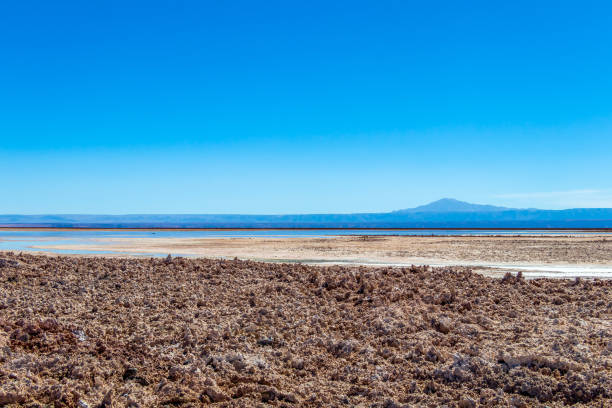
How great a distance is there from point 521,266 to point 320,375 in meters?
15.8

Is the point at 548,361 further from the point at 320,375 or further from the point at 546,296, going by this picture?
the point at 546,296

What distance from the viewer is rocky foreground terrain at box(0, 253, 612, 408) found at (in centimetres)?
641

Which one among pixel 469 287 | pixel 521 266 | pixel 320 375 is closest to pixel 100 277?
pixel 320 375

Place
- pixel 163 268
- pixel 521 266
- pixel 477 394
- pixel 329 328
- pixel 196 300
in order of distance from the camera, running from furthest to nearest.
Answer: pixel 521 266, pixel 163 268, pixel 196 300, pixel 329 328, pixel 477 394

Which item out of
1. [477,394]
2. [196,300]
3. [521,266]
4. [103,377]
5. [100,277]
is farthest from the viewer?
[521,266]

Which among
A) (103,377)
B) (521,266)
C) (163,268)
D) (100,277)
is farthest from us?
(521,266)

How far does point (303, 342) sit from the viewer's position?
8.18 metres

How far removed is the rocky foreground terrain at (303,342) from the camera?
6410 mm

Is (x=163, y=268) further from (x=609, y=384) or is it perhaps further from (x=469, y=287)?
(x=609, y=384)

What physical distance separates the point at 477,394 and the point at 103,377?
4.71m

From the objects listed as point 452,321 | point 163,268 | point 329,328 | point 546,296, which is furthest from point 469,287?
point 163,268

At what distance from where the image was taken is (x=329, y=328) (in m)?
8.91

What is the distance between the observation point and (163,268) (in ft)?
47.4

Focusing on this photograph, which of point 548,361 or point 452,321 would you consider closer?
point 548,361
